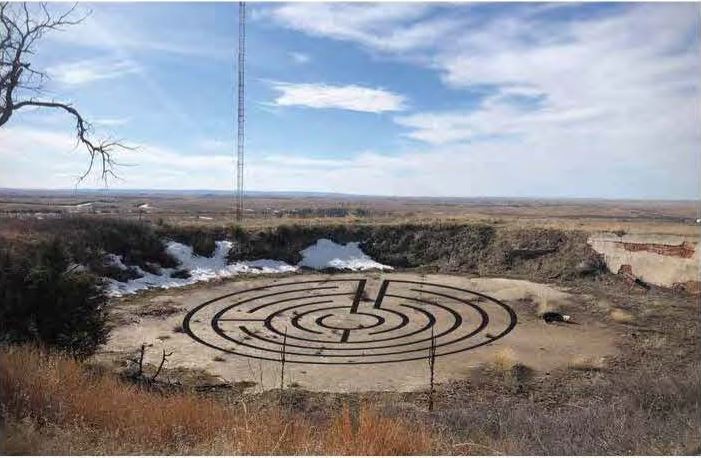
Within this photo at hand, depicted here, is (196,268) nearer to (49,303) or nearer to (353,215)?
(49,303)

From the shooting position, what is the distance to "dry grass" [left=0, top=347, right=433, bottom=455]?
5.80 metres

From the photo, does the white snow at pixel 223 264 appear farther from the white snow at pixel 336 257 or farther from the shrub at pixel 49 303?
the shrub at pixel 49 303

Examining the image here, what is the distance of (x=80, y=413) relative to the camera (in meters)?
6.83

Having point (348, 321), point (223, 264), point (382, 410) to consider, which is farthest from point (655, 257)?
point (223, 264)

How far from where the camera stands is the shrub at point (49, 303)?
10430 mm

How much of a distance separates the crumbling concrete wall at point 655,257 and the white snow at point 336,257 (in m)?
10.2

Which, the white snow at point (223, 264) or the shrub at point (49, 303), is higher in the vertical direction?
the shrub at point (49, 303)

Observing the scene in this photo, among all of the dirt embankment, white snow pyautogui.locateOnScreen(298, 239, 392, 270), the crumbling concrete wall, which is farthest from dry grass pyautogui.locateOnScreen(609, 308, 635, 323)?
white snow pyautogui.locateOnScreen(298, 239, 392, 270)

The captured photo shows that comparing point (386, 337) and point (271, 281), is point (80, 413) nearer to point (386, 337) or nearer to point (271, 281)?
point (386, 337)

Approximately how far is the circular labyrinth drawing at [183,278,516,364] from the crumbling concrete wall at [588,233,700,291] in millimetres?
7489

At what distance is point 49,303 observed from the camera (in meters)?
11.0

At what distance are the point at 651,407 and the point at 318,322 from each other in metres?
10.6

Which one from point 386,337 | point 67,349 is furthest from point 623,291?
point 67,349

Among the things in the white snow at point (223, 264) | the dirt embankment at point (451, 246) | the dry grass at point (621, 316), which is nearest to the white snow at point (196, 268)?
the white snow at point (223, 264)
